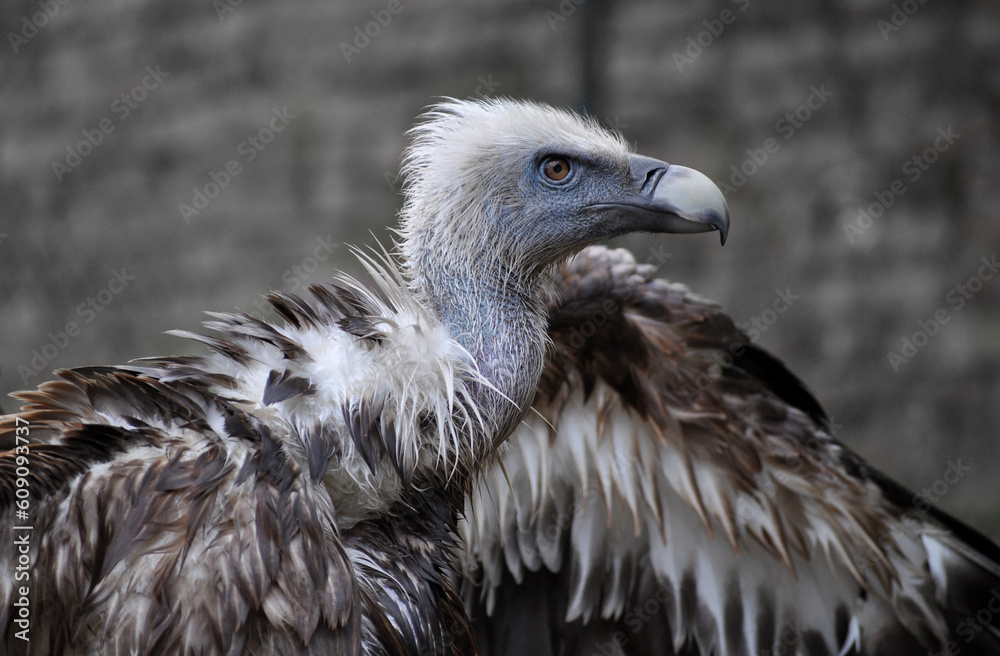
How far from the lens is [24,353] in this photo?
23.9ft

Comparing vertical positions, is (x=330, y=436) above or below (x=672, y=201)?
below

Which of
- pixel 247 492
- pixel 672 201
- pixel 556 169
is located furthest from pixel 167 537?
pixel 672 201

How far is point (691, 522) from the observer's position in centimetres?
329

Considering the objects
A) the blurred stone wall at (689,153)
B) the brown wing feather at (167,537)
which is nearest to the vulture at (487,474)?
the brown wing feather at (167,537)

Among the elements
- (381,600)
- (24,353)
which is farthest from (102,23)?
(381,600)

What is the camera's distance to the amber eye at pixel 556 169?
7.36ft

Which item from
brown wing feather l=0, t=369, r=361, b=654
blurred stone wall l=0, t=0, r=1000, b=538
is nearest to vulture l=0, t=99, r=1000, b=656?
brown wing feather l=0, t=369, r=361, b=654

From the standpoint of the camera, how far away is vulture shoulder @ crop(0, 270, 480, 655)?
1727 mm

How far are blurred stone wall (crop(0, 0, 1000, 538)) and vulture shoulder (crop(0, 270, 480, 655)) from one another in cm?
396

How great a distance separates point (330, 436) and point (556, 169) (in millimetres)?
831

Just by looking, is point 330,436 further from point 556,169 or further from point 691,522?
point 691,522

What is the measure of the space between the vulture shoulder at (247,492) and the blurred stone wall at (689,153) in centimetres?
396

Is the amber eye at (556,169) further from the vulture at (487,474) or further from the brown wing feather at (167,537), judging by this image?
the brown wing feather at (167,537)

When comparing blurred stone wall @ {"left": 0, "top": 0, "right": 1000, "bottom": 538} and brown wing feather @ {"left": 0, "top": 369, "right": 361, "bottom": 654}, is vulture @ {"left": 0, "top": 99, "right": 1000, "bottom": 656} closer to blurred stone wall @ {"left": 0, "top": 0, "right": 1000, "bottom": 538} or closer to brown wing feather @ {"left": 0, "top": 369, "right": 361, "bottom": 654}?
brown wing feather @ {"left": 0, "top": 369, "right": 361, "bottom": 654}
